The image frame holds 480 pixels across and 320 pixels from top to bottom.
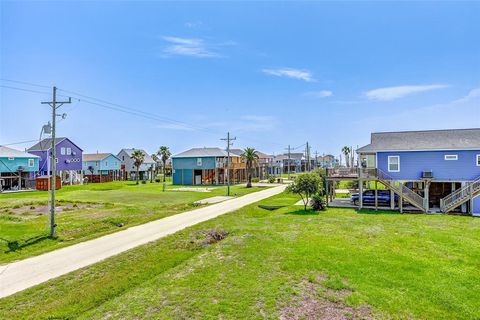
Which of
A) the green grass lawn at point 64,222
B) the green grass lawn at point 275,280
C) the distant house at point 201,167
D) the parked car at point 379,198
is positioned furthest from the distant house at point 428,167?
the distant house at point 201,167

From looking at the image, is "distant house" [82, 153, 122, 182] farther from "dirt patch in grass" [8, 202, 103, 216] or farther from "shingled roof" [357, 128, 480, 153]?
"shingled roof" [357, 128, 480, 153]

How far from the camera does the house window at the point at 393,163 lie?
27.7m

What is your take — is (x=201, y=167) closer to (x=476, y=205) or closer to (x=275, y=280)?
(x=476, y=205)

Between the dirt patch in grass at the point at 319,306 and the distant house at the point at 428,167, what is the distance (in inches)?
751

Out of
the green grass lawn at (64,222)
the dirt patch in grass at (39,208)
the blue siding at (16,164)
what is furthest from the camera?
the blue siding at (16,164)

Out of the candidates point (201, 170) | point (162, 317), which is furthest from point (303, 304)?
point (201, 170)

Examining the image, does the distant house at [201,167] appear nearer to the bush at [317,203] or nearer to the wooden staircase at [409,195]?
the bush at [317,203]

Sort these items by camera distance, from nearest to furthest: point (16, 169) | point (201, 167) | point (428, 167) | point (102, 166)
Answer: point (428, 167) → point (16, 169) → point (201, 167) → point (102, 166)

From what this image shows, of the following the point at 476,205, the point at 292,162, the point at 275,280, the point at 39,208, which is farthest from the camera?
the point at 292,162

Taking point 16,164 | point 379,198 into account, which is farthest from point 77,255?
point 16,164

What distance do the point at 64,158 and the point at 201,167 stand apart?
2446cm

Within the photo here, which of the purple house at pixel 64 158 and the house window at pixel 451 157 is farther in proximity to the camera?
the purple house at pixel 64 158

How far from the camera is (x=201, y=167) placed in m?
57.6

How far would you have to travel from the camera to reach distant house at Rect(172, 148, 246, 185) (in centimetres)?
5706
